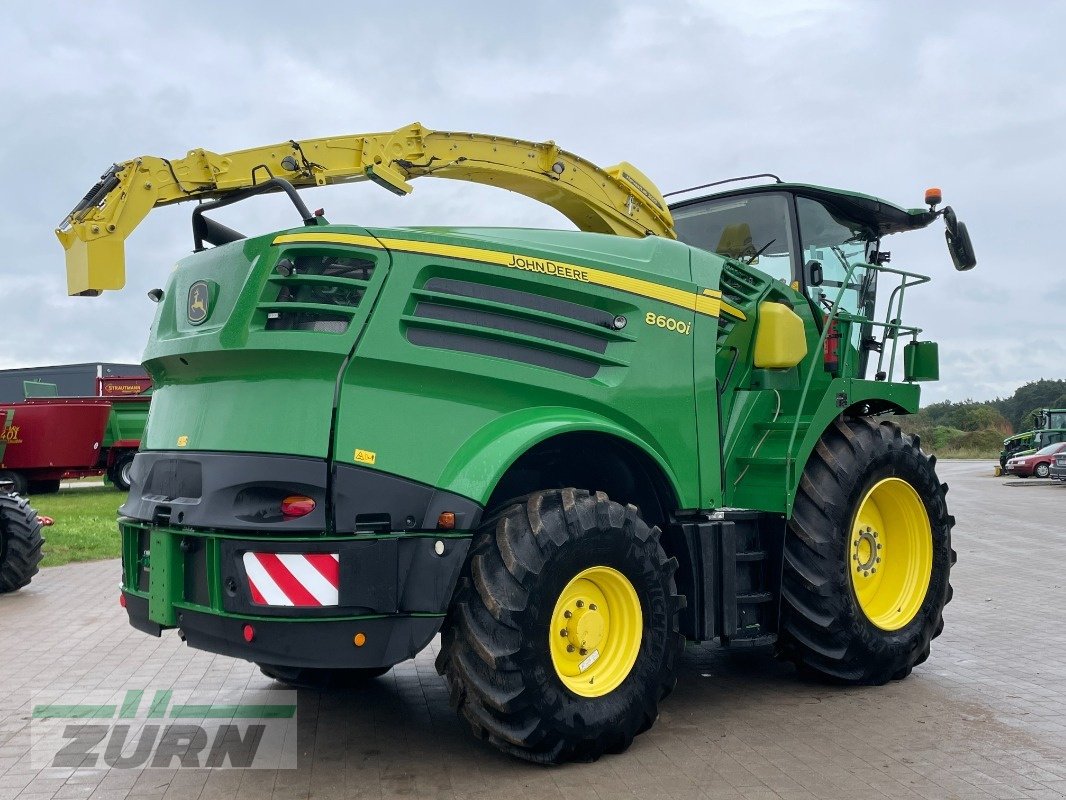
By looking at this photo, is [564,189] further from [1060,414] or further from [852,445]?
[1060,414]

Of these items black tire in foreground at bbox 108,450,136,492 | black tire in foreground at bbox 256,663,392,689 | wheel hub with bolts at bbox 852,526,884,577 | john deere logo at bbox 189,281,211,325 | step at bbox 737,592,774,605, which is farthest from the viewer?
black tire in foreground at bbox 108,450,136,492

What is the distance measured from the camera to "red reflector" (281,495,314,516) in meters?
4.28

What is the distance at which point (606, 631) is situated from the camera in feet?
15.9

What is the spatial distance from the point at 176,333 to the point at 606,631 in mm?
2465

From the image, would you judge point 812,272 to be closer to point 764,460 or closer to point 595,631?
point 764,460

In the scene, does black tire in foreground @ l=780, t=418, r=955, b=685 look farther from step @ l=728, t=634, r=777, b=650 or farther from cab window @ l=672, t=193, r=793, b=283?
cab window @ l=672, t=193, r=793, b=283

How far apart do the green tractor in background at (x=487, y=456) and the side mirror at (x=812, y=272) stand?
0.12 meters

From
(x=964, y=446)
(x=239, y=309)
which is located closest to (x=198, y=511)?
(x=239, y=309)

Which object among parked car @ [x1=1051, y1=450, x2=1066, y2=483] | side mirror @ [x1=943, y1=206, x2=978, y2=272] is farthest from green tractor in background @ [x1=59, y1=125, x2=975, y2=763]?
parked car @ [x1=1051, y1=450, x2=1066, y2=483]

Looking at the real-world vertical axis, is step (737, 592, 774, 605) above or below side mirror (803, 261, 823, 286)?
below

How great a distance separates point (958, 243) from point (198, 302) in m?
4.73

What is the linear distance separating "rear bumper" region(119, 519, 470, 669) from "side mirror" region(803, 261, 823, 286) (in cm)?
314

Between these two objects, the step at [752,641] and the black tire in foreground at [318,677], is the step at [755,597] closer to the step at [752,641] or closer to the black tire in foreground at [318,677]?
the step at [752,641]

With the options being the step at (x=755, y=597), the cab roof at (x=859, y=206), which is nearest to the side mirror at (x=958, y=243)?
the cab roof at (x=859, y=206)
